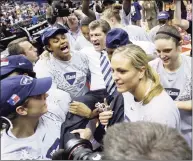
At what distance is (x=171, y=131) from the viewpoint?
0.70 meters

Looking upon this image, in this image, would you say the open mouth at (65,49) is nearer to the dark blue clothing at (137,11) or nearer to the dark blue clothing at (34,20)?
the dark blue clothing at (34,20)

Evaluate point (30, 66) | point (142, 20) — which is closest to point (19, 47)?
point (30, 66)

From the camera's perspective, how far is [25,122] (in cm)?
112

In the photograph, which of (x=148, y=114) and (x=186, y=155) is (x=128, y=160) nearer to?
(x=186, y=155)

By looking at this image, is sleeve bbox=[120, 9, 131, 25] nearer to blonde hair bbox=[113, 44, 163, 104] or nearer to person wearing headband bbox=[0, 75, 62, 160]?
blonde hair bbox=[113, 44, 163, 104]

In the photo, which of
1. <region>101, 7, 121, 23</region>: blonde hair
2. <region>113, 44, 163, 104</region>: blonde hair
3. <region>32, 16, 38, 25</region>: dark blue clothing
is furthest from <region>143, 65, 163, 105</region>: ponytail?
<region>101, 7, 121, 23</region>: blonde hair

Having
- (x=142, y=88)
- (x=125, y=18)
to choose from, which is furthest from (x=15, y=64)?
(x=125, y=18)

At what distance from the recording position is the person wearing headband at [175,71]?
53.7 inches

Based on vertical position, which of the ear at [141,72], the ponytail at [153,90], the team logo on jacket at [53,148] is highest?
the ear at [141,72]

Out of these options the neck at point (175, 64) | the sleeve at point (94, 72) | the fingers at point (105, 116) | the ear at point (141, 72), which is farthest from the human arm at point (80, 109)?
the neck at point (175, 64)

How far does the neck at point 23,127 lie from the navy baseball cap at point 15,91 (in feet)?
0.17

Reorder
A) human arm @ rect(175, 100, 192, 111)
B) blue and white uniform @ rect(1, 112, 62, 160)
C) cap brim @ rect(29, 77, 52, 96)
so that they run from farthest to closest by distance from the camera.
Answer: human arm @ rect(175, 100, 192, 111) < cap brim @ rect(29, 77, 52, 96) < blue and white uniform @ rect(1, 112, 62, 160)

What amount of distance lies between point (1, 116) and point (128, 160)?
558mm

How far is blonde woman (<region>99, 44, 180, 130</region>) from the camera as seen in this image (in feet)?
3.63
